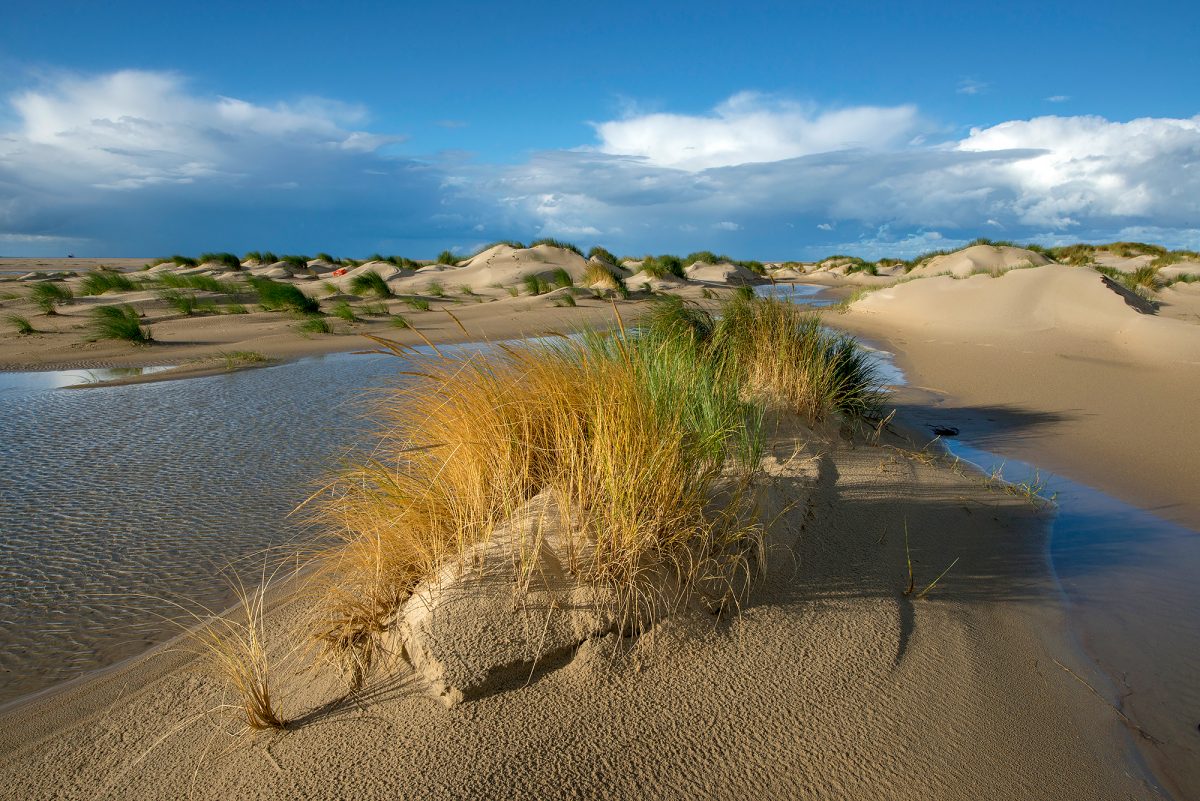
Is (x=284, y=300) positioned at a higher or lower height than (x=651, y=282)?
higher

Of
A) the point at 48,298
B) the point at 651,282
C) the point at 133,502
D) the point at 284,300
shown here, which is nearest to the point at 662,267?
the point at 651,282

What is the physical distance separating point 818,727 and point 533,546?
982mm

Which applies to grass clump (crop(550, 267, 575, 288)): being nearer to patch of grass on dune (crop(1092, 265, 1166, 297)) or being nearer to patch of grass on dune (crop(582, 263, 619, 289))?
patch of grass on dune (crop(582, 263, 619, 289))

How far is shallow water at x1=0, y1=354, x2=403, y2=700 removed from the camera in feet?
8.62

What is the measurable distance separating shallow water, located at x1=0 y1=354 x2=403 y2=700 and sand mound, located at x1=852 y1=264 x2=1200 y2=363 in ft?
33.8

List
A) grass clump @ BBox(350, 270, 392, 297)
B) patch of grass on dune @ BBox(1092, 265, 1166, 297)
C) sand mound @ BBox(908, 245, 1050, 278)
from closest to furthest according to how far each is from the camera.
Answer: patch of grass on dune @ BBox(1092, 265, 1166, 297) → grass clump @ BBox(350, 270, 392, 297) → sand mound @ BBox(908, 245, 1050, 278)

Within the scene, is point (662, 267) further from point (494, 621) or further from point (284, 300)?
point (494, 621)

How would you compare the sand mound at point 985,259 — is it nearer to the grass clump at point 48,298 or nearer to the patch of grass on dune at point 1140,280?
the patch of grass on dune at point 1140,280

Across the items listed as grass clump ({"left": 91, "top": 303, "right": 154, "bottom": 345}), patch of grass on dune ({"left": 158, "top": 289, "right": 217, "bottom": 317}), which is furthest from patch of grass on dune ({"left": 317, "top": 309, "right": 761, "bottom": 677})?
patch of grass on dune ({"left": 158, "top": 289, "right": 217, "bottom": 317})

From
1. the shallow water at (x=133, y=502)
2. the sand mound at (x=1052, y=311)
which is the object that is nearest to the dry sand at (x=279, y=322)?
the shallow water at (x=133, y=502)

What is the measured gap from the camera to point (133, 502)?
3.76 meters

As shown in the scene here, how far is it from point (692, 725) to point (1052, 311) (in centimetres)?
1228

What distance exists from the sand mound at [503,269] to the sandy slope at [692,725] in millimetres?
19823

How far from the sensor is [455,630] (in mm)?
1986
